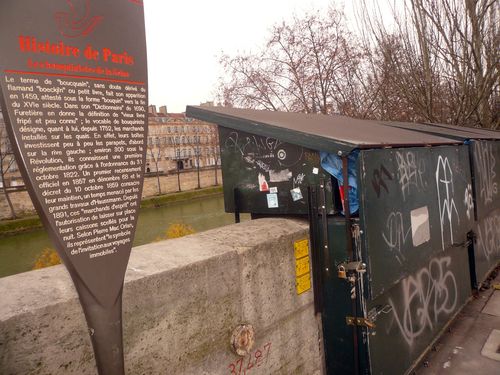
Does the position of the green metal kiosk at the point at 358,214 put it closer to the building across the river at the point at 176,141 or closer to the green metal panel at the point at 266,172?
the green metal panel at the point at 266,172

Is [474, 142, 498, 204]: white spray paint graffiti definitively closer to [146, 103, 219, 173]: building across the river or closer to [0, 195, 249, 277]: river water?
[0, 195, 249, 277]: river water

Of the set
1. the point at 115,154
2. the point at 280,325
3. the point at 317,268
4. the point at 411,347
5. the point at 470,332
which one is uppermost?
the point at 115,154

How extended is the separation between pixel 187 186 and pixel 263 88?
80.5 ft

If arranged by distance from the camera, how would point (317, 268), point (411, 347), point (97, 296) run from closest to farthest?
point (97, 296), point (317, 268), point (411, 347)

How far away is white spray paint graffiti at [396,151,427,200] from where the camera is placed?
11.0 ft

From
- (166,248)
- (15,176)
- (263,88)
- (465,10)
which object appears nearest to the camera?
(166,248)

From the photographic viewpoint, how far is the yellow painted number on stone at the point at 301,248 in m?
2.96

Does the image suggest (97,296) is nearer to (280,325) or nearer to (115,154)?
(115,154)

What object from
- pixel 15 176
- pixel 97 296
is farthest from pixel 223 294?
pixel 15 176

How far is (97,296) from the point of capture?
62.2 inches

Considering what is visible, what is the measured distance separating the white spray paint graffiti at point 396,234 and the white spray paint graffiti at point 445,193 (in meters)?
1.09

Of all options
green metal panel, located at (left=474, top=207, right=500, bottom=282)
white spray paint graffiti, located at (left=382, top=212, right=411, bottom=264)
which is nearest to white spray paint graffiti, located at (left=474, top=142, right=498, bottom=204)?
green metal panel, located at (left=474, top=207, right=500, bottom=282)

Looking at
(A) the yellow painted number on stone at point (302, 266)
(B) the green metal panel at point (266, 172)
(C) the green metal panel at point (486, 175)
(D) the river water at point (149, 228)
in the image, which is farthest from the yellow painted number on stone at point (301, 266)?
(D) the river water at point (149, 228)

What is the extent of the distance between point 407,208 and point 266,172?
1.33m
